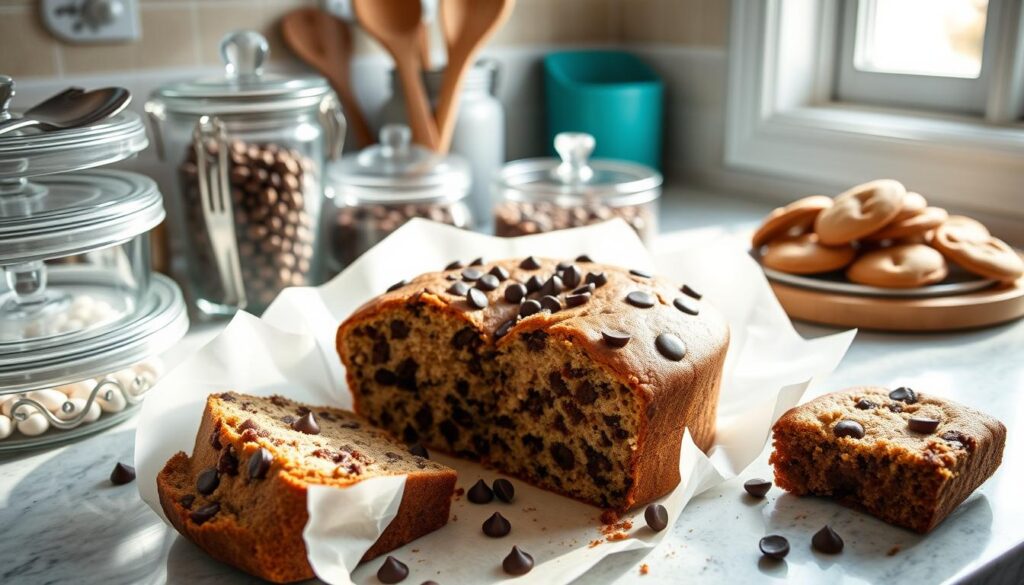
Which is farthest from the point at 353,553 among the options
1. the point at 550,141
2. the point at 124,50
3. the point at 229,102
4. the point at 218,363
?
the point at 550,141

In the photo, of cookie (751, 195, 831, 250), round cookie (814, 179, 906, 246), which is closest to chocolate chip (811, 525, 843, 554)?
round cookie (814, 179, 906, 246)

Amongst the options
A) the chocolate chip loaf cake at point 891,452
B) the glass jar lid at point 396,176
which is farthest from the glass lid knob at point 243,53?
the chocolate chip loaf cake at point 891,452

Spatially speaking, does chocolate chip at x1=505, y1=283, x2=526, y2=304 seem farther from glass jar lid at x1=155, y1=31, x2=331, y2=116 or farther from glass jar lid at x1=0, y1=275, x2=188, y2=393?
glass jar lid at x1=155, y1=31, x2=331, y2=116

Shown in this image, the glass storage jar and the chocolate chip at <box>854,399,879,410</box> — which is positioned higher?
the glass storage jar

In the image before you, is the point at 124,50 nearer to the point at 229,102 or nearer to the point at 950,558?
the point at 229,102

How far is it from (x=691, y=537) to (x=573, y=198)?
0.91 meters

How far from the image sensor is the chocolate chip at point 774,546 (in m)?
1.00

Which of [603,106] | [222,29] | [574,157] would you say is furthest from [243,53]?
[603,106]

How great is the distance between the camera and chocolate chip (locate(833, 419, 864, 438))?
1104 millimetres

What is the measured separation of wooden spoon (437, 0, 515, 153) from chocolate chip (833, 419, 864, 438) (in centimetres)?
120

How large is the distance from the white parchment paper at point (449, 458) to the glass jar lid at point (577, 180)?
7.7 inches

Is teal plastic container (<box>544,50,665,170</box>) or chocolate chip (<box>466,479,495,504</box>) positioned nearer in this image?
chocolate chip (<box>466,479,495,504</box>)

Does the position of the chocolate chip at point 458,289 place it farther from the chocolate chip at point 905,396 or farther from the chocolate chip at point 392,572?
the chocolate chip at point 905,396

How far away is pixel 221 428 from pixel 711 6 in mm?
1803
